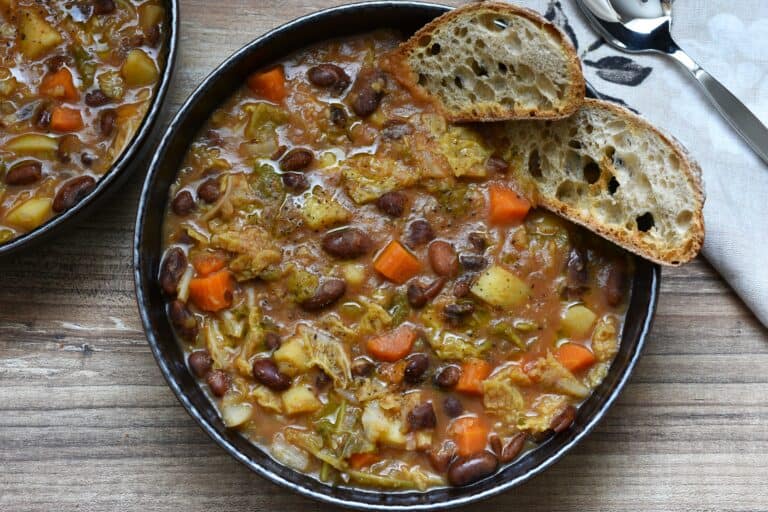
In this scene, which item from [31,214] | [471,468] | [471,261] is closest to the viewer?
[471,468]

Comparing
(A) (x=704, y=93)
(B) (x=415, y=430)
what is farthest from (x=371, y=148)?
(A) (x=704, y=93)

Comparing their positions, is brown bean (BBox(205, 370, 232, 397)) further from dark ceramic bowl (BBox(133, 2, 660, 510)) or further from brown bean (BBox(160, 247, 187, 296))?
brown bean (BBox(160, 247, 187, 296))

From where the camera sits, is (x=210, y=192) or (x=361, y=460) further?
(x=210, y=192)

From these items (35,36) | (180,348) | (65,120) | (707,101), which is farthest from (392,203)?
(35,36)

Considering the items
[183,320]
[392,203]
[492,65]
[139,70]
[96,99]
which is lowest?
[183,320]

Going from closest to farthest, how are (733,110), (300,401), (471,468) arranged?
(471,468), (300,401), (733,110)

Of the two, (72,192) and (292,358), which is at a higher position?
(72,192)

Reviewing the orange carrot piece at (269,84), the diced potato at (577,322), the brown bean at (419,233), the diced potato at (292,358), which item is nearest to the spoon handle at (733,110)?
the diced potato at (577,322)

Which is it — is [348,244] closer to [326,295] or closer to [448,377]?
[326,295]
